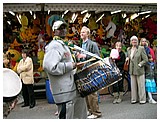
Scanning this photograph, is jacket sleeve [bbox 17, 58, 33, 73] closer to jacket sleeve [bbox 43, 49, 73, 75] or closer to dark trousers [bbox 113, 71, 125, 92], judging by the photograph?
dark trousers [bbox 113, 71, 125, 92]

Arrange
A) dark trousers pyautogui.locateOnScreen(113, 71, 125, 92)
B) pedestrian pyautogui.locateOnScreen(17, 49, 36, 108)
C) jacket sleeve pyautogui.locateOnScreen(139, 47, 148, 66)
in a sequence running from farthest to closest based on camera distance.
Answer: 1. dark trousers pyautogui.locateOnScreen(113, 71, 125, 92)
2. pedestrian pyautogui.locateOnScreen(17, 49, 36, 108)
3. jacket sleeve pyautogui.locateOnScreen(139, 47, 148, 66)

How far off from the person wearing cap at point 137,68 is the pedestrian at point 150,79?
9 cm

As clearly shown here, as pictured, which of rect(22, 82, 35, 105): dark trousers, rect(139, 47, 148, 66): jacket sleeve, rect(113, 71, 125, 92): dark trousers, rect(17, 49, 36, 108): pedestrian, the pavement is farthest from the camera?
rect(113, 71, 125, 92): dark trousers

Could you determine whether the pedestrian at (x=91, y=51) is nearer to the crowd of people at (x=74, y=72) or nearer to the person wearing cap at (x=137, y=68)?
the crowd of people at (x=74, y=72)

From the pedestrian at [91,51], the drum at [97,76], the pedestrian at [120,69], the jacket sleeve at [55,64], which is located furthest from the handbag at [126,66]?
the jacket sleeve at [55,64]

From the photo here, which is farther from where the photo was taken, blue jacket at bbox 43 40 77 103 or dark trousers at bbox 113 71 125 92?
dark trousers at bbox 113 71 125 92

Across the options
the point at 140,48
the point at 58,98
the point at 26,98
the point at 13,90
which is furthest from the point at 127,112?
the point at 13,90

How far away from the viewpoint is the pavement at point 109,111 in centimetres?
487

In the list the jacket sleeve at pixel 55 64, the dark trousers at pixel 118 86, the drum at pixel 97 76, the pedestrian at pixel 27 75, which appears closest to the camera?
the jacket sleeve at pixel 55 64

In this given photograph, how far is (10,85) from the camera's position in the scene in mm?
2717

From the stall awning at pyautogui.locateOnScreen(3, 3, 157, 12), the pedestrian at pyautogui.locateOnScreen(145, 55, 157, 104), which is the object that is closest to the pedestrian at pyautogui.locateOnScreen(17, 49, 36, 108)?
the stall awning at pyautogui.locateOnScreen(3, 3, 157, 12)

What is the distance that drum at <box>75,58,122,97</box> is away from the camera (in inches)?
120

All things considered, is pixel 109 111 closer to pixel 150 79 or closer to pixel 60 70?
pixel 150 79

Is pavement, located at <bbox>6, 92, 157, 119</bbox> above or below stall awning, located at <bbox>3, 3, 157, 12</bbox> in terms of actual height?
below
